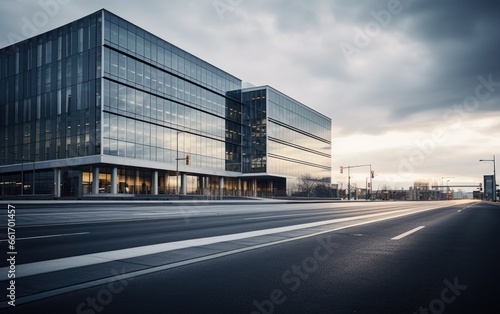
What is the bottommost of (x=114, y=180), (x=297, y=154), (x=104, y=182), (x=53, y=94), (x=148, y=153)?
(x=104, y=182)

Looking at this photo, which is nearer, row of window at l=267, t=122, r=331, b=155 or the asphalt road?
the asphalt road

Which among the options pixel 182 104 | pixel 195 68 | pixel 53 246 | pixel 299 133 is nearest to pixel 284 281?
pixel 53 246

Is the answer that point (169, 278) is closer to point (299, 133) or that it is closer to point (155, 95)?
point (155, 95)

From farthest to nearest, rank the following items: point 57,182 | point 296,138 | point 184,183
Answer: point 296,138, point 184,183, point 57,182

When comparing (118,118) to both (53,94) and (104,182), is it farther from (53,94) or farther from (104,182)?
(53,94)

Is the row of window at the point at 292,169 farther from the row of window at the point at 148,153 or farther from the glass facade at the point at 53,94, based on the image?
the glass facade at the point at 53,94

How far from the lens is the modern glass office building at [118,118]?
52094 mm

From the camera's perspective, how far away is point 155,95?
2357 inches

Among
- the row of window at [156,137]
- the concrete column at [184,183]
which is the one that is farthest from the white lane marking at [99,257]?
the concrete column at [184,183]

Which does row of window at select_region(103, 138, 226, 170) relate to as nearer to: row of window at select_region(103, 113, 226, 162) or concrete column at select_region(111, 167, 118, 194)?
row of window at select_region(103, 113, 226, 162)

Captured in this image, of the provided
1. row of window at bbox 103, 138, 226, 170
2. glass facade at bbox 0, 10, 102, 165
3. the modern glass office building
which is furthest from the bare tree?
glass facade at bbox 0, 10, 102, 165

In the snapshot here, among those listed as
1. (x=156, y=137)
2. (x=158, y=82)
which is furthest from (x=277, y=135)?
(x=158, y=82)

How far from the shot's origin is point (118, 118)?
53.2m

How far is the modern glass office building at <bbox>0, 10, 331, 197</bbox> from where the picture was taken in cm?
5209
